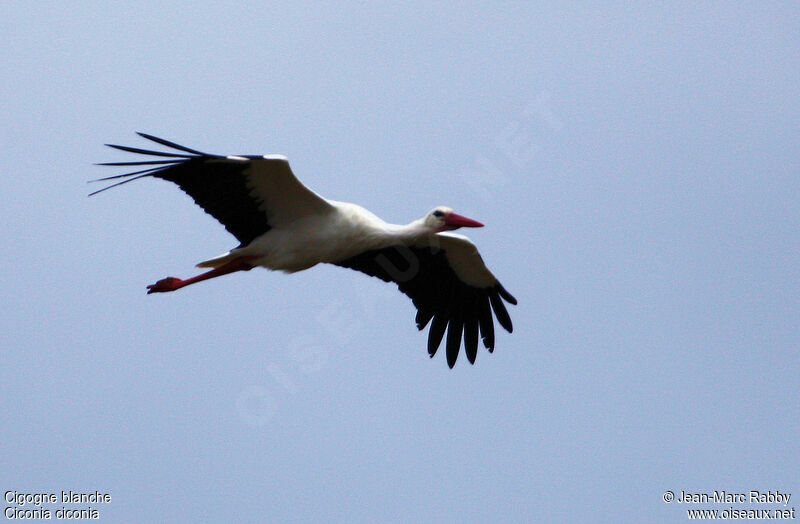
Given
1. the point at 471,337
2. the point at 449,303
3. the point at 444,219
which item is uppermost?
the point at 444,219

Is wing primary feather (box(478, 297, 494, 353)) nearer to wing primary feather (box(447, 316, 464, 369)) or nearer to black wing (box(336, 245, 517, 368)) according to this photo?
black wing (box(336, 245, 517, 368))

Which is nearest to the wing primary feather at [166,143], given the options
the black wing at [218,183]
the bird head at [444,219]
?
the black wing at [218,183]

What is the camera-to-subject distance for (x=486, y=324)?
10.6m

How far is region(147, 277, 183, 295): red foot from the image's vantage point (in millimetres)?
9609

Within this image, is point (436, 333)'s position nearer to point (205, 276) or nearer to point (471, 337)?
point (471, 337)

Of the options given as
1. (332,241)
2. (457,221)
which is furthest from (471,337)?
(332,241)

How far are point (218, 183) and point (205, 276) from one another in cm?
101

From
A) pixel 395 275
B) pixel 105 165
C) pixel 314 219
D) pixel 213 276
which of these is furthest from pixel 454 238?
pixel 105 165

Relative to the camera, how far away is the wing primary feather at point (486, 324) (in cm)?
1055

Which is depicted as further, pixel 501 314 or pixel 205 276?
pixel 501 314

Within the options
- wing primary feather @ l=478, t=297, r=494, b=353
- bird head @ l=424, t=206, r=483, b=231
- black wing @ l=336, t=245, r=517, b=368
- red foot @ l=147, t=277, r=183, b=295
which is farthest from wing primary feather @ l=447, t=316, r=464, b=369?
red foot @ l=147, t=277, r=183, b=295

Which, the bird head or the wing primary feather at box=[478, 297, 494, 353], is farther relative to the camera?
the wing primary feather at box=[478, 297, 494, 353]

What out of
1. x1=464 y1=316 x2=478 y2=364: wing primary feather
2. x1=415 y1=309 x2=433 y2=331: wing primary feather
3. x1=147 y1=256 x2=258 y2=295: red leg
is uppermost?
x1=147 y1=256 x2=258 y2=295: red leg

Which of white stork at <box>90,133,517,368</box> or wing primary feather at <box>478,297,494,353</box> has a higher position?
white stork at <box>90,133,517,368</box>
